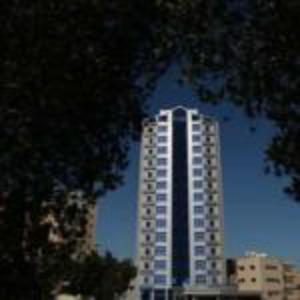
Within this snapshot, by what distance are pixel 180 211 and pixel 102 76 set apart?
152843mm

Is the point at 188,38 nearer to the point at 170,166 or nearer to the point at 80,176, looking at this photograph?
the point at 80,176

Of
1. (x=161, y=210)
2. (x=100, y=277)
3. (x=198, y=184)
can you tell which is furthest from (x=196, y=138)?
(x=100, y=277)

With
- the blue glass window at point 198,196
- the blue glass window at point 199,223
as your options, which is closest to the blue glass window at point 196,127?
the blue glass window at point 198,196

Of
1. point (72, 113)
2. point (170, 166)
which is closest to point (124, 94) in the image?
point (72, 113)

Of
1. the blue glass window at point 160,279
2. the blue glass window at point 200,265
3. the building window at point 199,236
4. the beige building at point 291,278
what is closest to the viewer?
the blue glass window at point 160,279

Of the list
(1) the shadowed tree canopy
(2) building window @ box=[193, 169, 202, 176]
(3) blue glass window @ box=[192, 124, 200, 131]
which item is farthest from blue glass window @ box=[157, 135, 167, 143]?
(1) the shadowed tree canopy

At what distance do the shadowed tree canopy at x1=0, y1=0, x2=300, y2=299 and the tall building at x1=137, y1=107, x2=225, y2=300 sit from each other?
127 metres

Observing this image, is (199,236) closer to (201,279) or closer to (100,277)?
(201,279)

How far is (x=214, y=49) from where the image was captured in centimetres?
1242

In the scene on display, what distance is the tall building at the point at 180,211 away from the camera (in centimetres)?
15112

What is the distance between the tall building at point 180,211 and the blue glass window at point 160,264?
5cm

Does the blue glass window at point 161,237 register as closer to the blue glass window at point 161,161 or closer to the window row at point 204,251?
the window row at point 204,251

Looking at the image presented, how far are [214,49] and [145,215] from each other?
14518 centimetres

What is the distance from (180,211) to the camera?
16412 centimetres
